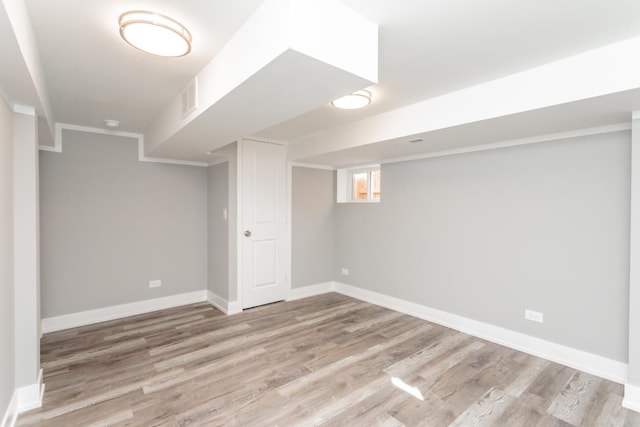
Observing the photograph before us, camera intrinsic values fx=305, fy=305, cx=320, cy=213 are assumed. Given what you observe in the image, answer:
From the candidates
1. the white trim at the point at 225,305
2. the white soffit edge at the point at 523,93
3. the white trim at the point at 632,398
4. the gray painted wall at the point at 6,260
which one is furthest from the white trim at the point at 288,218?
the white trim at the point at 632,398

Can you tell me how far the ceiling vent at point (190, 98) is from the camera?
2199 mm

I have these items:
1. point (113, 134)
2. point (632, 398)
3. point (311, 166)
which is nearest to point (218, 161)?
point (113, 134)

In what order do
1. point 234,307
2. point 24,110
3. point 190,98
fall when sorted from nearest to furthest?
point 24,110
point 190,98
point 234,307

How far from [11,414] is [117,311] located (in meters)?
2.00

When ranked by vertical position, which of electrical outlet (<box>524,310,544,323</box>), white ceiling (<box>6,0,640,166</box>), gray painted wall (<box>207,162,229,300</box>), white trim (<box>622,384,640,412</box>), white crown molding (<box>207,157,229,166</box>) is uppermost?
white ceiling (<box>6,0,640,166</box>)

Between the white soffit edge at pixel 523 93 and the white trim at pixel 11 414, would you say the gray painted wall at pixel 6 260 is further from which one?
the white soffit edge at pixel 523 93

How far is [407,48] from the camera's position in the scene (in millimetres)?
1846

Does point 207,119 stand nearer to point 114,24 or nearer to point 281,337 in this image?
point 114,24

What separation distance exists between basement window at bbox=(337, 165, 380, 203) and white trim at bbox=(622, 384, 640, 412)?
10.1 ft

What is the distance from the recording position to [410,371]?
2551 mm

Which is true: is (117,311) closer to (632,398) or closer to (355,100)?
(355,100)

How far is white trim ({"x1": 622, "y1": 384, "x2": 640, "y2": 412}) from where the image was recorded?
81.5 inches

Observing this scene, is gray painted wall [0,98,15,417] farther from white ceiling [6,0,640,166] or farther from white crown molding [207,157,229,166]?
white crown molding [207,157,229,166]

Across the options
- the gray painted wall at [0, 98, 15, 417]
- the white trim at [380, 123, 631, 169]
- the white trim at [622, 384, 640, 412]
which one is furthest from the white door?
the white trim at [622, 384, 640, 412]
